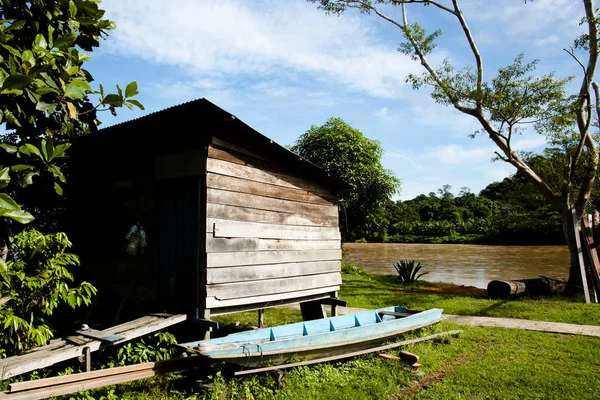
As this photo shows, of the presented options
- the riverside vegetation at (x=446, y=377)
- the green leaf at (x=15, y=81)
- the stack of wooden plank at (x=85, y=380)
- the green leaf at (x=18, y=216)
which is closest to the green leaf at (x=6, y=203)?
the green leaf at (x=18, y=216)

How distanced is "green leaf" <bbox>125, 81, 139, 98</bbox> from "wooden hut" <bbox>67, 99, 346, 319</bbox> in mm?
1363

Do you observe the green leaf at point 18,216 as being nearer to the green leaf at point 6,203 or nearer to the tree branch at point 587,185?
the green leaf at point 6,203

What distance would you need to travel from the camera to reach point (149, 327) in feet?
18.5

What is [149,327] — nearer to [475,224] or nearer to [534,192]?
[534,192]

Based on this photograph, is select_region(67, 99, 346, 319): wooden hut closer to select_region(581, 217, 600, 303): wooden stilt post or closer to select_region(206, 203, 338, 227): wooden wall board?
select_region(206, 203, 338, 227): wooden wall board

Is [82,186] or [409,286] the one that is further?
[409,286]

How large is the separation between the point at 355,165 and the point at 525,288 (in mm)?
9402

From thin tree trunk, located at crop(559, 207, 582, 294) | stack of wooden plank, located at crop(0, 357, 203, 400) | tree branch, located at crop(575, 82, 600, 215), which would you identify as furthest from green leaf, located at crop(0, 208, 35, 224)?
tree branch, located at crop(575, 82, 600, 215)

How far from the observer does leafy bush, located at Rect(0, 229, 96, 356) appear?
490 centimetres

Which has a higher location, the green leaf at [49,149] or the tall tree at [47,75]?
the tall tree at [47,75]

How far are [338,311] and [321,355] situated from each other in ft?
17.1

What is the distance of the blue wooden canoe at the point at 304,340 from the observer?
4.91 meters

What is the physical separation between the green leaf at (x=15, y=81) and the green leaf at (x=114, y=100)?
1.47 metres

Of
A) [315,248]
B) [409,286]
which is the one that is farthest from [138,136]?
[409,286]
